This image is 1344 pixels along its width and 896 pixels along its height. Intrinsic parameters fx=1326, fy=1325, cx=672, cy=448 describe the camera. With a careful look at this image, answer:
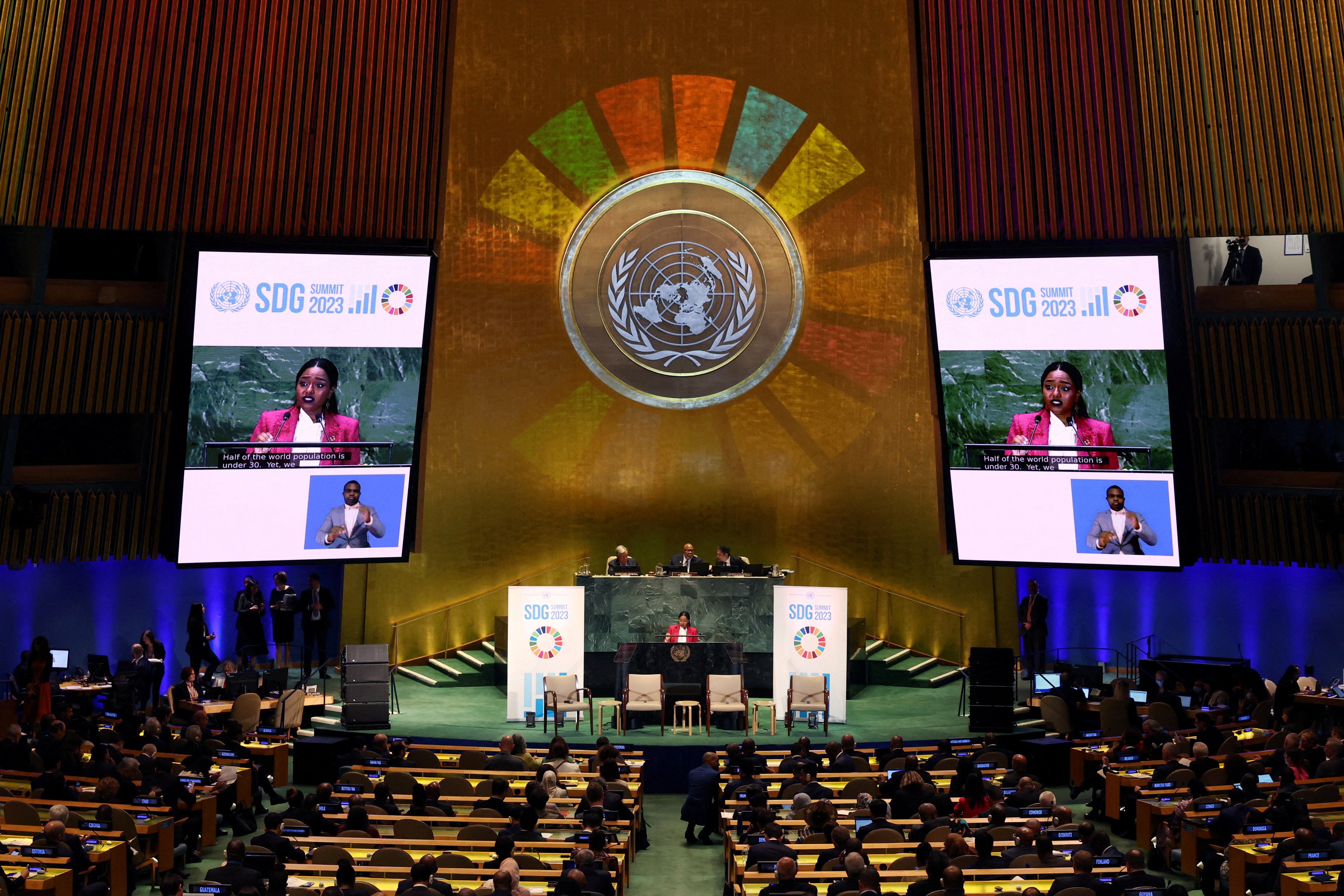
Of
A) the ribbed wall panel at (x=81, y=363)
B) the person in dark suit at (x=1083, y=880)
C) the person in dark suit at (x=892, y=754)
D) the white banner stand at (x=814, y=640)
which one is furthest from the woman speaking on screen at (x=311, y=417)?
the person in dark suit at (x=1083, y=880)

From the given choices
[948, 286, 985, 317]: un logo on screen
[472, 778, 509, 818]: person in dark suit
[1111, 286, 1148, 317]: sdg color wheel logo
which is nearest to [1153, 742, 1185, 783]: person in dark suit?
[1111, 286, 1148, 317]: sdg color wheel logo

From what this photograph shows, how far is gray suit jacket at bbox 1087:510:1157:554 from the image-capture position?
15406mm

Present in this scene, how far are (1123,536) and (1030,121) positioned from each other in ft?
16.8

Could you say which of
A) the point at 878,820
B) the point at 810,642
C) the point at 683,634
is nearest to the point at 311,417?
the point at 683,634

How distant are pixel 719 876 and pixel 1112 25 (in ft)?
36.1

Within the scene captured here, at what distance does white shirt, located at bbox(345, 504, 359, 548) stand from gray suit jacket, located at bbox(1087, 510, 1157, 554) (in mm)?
8651

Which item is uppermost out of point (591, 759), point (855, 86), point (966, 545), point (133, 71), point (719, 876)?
point (855, 86)

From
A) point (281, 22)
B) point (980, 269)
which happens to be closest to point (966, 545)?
point (980, 269)

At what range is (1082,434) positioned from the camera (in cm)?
1547

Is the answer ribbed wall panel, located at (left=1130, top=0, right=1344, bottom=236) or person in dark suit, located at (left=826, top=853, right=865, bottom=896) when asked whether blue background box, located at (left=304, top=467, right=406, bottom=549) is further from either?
ribbed wall panel, located at (left=1130, top=0, right=1344, bottom=236)

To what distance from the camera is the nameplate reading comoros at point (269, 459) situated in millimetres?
15336

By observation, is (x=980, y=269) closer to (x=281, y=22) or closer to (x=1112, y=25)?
(x=1112, y=25)

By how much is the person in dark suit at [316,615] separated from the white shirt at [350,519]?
199 cm

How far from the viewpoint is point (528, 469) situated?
745 inches
